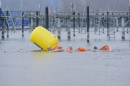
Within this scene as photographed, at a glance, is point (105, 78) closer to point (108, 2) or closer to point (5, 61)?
point (5, 61)

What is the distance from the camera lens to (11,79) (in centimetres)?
2358

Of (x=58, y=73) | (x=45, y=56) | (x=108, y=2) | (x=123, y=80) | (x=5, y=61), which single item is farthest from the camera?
(x=108, y=2)

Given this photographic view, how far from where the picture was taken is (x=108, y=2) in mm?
156750

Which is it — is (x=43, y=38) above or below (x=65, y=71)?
above

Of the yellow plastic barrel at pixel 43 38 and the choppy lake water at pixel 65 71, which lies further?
the yellow plastic barrel at pixel 43 38

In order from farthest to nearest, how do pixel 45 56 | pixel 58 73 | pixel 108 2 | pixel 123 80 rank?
pixel 108 2 < pixel 45 56 < pixel 58 73 < pixel 123 80

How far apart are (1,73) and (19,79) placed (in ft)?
8.18

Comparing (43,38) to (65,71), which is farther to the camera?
(43,38)

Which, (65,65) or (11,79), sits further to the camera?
(65,65)

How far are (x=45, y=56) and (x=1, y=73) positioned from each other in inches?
400

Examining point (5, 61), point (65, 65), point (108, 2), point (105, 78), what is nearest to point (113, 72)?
point (105, 78)

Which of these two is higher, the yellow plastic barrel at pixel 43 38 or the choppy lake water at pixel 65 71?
the yellow plastic barrel at pixel 43 38

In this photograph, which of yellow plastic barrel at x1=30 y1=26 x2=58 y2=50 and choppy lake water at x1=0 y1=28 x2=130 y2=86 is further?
yellow plastic barrel at x1=30 y1=26 x2=58 y2=50

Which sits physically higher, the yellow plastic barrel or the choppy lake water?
the yellow plastic barrel
